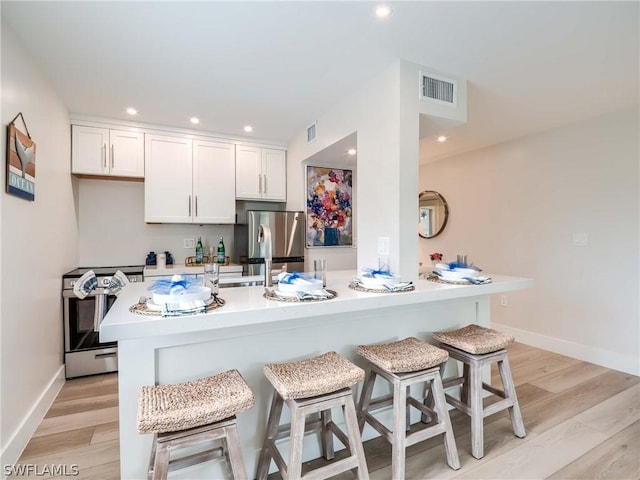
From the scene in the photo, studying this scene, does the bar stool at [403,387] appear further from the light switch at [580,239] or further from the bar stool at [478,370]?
the light switch at [580,239]

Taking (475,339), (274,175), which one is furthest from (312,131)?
(475,339)

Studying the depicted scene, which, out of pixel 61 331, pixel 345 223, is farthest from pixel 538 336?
pixel 61 331

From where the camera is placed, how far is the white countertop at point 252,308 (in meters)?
1.20

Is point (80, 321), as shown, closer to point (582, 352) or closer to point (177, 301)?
point (177, 301)

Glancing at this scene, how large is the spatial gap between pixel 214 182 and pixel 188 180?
0.89ft

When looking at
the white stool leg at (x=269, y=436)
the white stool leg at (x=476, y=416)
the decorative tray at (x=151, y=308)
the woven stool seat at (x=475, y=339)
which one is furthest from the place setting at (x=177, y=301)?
the white stool leg at (x=476, y=416)

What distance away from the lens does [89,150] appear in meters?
3.11

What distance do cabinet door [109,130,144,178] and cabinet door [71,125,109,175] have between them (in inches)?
2.0

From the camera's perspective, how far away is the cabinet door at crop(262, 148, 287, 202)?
3.88m

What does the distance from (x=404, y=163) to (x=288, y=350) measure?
4.44 ft

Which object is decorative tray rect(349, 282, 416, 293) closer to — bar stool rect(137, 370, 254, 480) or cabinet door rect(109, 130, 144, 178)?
bar stool rect(137, 370, 254, 480)

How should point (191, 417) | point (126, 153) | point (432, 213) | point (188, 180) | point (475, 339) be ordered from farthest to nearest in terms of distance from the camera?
point (432, 213), point (188, 180), point (126, 153), point (475, 339), point (191, 417)

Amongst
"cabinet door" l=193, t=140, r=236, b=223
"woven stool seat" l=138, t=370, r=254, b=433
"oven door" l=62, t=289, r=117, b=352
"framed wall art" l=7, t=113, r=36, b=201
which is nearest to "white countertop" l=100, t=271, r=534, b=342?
"woven stool seat" l=138, t=370, r=254, b=433

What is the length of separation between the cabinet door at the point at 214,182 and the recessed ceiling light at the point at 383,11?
2.45m
